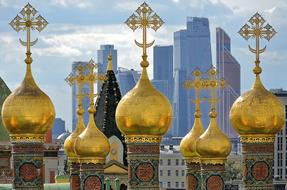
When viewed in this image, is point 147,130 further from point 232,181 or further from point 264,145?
point 232,181

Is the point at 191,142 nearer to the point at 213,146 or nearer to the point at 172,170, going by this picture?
the point at 213,146

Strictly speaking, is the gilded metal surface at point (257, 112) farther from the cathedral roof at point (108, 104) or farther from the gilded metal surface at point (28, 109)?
the cathedral roof at point (108, 104)

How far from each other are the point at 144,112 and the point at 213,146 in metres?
3.34

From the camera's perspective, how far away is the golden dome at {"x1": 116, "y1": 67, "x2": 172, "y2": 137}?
148ft

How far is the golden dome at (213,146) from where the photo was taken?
47.4 metres

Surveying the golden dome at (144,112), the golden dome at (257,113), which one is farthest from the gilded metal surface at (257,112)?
the golden dome at (144,112)

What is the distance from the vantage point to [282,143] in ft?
470

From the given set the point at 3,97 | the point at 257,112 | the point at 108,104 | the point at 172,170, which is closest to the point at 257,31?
the point at 257,112

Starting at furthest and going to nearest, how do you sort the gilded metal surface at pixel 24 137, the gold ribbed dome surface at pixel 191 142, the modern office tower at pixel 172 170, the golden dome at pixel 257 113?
the modern office tower at pixel 172 170 → the gold ribbed dome surface at pixel 191 142 → the gilded metal surface at pixel 24 137 → the golden dome at pixel 257 113

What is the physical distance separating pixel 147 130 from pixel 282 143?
3899 inches

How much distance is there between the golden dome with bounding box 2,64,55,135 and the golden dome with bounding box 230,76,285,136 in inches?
215

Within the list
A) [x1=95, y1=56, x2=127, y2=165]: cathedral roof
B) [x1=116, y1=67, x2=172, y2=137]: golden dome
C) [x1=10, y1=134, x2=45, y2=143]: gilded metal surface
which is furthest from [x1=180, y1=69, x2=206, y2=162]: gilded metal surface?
[x1=95, y1=56, x2=127, y2=165]: cathedral roof

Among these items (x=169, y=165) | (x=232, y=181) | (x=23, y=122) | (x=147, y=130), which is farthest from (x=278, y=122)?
(x=169, y=165)

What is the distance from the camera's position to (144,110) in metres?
44.9
